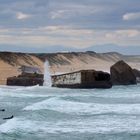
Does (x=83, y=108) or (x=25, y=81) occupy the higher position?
(x=25, y=81)

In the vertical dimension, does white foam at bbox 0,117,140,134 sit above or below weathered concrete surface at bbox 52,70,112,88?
below

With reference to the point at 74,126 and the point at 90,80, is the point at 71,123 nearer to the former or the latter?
the point at 74,126

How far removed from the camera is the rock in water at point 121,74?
92575mm

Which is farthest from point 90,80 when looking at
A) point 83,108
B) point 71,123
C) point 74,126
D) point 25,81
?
point 74,126

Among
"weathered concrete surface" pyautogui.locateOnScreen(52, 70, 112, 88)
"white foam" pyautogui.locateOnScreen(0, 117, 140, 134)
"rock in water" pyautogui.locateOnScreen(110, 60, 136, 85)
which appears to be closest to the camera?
"white foam" pyautogui.locateOnScreen(0, 117, 140, 134)

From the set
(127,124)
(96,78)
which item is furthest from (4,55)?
(127,124)

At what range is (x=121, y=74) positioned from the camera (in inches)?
3679

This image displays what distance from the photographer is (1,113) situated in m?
40.7

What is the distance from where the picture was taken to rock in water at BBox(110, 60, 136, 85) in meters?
92.6

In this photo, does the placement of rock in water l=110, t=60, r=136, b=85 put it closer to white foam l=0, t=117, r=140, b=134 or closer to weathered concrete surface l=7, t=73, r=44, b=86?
weathered concrete surface l=7, t=73, r=44, b=86

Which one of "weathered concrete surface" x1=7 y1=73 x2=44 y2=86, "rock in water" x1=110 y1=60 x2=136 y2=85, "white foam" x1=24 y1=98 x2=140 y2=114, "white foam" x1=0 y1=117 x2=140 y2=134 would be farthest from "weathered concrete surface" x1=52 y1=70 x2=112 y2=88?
"white foam" x1=0 y1=117 x2=140 y2=134

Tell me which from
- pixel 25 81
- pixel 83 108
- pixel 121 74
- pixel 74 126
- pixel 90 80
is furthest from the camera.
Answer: pixel 121 74

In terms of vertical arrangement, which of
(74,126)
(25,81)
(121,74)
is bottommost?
(74,126)

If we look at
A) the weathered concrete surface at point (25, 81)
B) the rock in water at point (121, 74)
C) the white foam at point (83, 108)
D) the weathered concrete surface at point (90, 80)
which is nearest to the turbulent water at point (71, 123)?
the white foam at point (83, 108)
